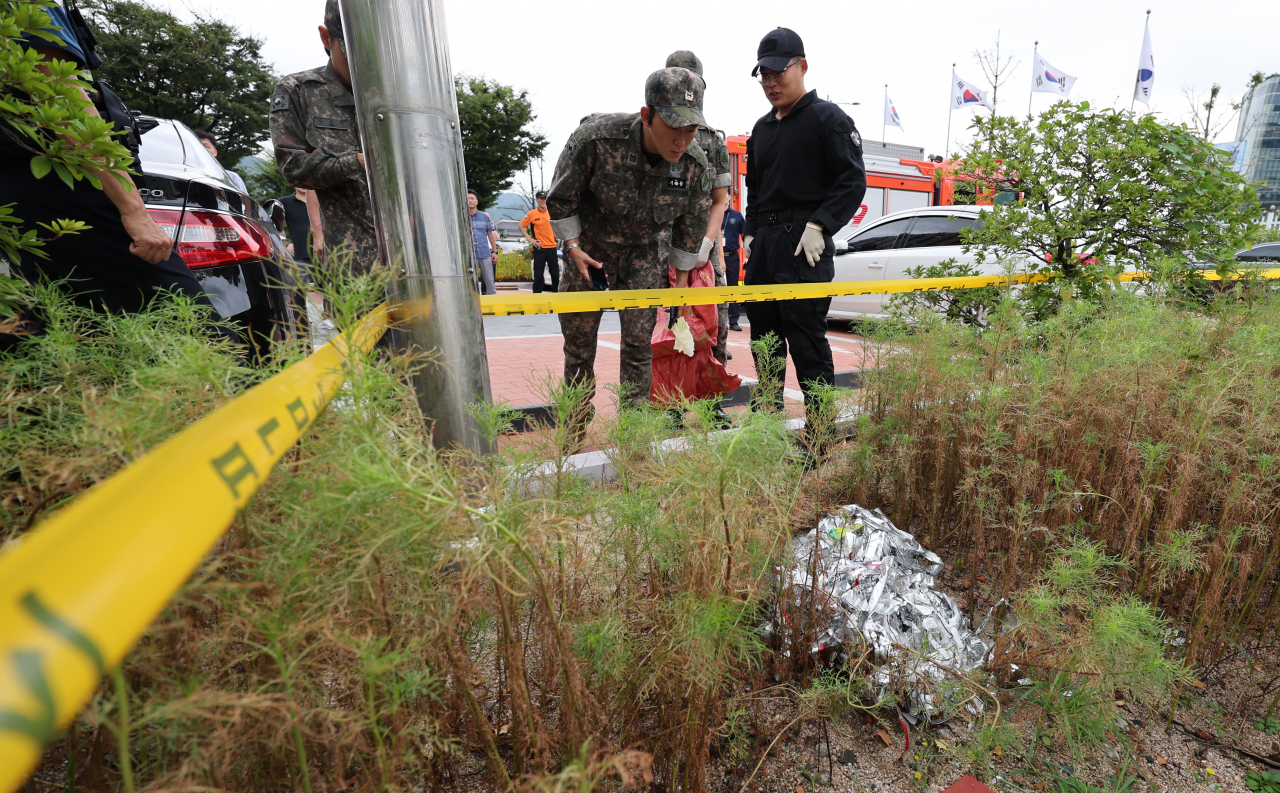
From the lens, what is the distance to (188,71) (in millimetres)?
25000

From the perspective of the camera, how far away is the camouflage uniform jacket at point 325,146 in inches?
114

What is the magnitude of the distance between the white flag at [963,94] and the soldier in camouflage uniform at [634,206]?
25.4 m

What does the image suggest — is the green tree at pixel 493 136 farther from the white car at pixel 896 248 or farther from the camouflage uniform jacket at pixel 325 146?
the camouflage uniform jacket at pixel 325 146

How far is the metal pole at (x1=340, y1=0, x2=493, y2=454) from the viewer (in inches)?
68.9

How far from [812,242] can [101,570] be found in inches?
146

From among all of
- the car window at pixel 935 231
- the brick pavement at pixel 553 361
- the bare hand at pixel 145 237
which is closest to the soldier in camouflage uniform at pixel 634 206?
the brick pavement at pixel 553 361

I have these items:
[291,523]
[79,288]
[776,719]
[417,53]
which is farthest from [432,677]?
[79,288]

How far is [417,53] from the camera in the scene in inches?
69.7

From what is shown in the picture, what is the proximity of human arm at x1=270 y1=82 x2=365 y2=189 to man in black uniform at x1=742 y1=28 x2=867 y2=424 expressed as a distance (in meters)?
2.40

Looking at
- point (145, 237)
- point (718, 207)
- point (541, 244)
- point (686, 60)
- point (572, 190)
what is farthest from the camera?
point (541, 244)

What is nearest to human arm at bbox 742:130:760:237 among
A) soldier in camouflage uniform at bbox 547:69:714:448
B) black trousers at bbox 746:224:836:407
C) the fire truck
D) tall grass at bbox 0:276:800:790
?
black trousers at bbox 746:224:836:407

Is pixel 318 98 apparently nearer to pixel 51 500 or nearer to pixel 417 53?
pixel 417 53

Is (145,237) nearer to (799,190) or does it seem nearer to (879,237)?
(799,190)

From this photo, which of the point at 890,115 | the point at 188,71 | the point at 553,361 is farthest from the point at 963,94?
the point at 188,71
